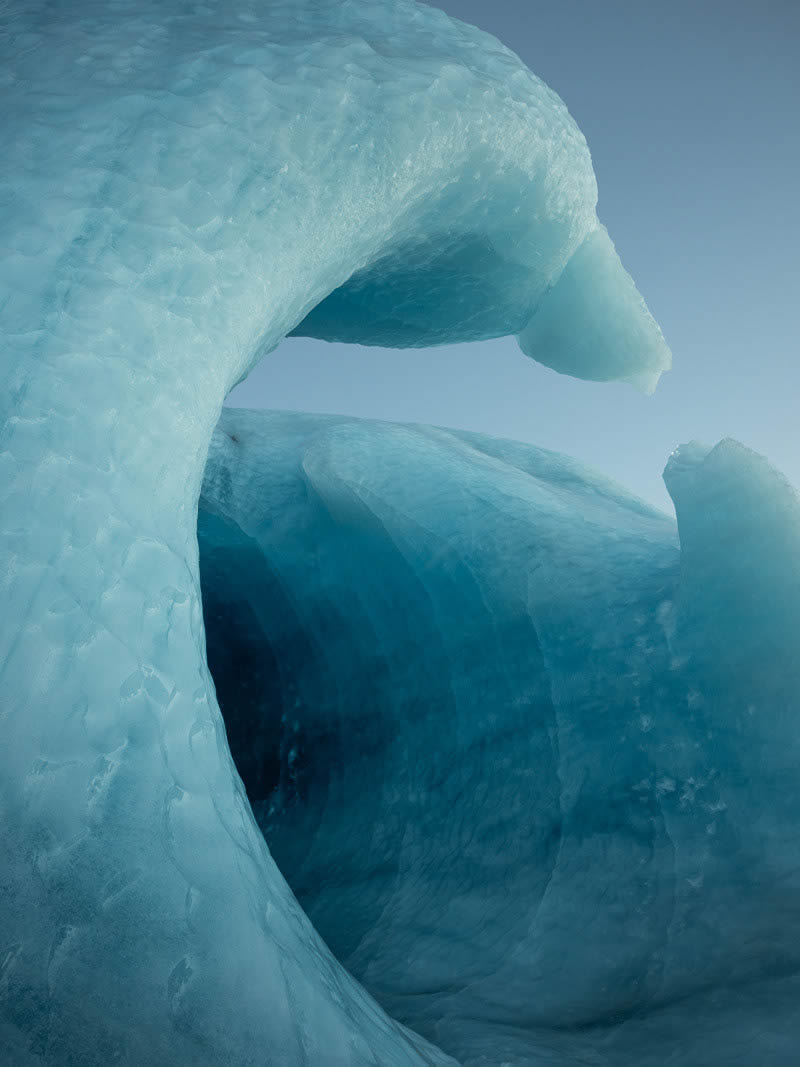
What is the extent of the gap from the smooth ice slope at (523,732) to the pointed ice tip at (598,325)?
0.40 m

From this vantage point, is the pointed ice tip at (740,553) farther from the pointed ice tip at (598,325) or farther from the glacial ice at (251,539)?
the pointed ice tip at (598,325)

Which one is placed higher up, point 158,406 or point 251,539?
point 158,406

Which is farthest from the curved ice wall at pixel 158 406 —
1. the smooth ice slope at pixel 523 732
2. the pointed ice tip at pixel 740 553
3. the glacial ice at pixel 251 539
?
the pointed ice tip at pixel 740 553

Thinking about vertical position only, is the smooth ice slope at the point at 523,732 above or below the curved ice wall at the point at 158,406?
below

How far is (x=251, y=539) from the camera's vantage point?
2057mm

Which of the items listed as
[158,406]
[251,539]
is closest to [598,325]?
[251,539]

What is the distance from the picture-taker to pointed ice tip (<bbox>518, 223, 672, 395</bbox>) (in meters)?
2.03

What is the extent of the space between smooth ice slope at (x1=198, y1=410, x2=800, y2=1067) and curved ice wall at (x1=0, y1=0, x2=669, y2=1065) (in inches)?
18.2

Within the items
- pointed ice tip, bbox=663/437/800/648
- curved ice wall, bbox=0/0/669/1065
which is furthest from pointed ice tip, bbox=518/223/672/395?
pointed ice tip, bbox=663/437/800/648

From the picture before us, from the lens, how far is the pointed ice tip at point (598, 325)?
2027 mm

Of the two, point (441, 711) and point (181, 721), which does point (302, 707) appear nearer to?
point (441, 711)

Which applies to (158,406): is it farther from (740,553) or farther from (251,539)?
(251,539)

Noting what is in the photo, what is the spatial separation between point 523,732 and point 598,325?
117 cm

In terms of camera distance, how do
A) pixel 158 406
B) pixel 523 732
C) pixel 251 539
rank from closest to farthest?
pixel 158 406 < pixel 523 732 < pixel 251 539
